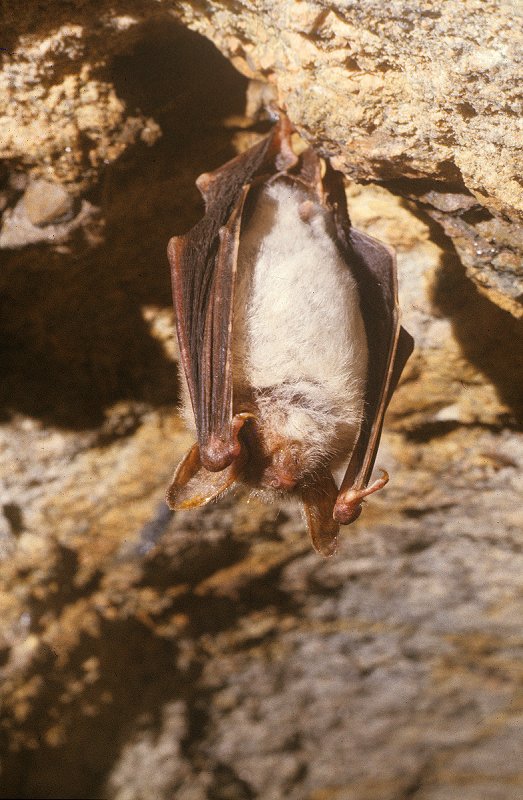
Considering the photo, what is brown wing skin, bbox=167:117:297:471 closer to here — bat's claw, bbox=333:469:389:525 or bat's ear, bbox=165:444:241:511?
bat's ear, bbox=165:444:241:511

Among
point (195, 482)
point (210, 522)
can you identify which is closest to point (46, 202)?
point (195, 482)

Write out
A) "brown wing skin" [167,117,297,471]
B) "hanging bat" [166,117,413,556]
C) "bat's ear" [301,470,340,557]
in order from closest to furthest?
"brown wing skin" [167,117,297,471], "hanging bat" [166,117,413,556], "bat's ear" [301,470,340,557]

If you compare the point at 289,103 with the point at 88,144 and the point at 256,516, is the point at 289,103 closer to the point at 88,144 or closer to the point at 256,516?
the point at 88,144

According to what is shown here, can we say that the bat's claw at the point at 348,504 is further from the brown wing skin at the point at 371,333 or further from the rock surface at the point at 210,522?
the rock surface at the point at 210,522

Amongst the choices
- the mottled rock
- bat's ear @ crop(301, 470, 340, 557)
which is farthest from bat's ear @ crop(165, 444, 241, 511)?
the mottled rock

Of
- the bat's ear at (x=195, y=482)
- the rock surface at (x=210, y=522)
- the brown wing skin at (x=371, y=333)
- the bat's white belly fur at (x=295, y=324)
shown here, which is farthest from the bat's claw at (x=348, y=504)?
the rock surface at (x=210, y=522)

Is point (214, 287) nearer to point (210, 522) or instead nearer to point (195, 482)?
point (195, 482)

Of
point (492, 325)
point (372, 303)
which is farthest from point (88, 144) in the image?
point (492, 325)
